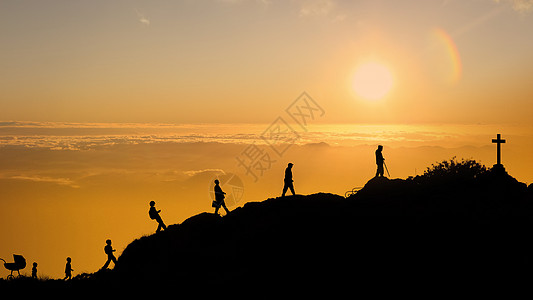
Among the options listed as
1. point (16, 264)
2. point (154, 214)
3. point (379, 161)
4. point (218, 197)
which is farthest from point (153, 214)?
point (379, 161)

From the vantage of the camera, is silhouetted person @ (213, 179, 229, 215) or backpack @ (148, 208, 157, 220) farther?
silhouetted person @ (213, 179, 229, 215)

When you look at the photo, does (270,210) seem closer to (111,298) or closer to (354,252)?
(354,252)

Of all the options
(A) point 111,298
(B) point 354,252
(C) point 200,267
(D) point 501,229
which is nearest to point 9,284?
(A) point 111,298

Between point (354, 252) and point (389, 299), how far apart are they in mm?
3315

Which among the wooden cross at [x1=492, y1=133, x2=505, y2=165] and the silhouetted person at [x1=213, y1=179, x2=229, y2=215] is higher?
the wooden cross at [x1=492, y1=133, x2=505, y2=165]

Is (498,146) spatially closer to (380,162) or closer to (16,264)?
(380,162)

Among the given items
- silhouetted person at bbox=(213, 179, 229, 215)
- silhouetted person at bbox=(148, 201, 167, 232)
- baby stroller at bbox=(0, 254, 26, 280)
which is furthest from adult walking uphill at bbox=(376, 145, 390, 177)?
baby stroller at bbox=(0, 254, 26, 280)

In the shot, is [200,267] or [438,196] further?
[438,196]

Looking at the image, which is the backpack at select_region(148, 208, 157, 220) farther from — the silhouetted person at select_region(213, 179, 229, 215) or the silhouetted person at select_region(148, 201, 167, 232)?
the silhouetted person at select_region(213, 179, 229, 215)

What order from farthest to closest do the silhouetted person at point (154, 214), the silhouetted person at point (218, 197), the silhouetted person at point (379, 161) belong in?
the silhouetted person at point (379, 161) < the silhouetted person at point (218, 197) < the silhouetted person at point (154, 214)

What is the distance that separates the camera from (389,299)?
19562 millimetres

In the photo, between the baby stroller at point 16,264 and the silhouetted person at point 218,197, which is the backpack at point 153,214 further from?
the baby stroller at point 16,264

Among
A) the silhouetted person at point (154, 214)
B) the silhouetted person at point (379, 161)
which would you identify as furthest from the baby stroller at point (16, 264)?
the silhouetted person at point (379, 161)

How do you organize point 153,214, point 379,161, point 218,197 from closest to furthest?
point 153,214
point 218,197
point 379,161
